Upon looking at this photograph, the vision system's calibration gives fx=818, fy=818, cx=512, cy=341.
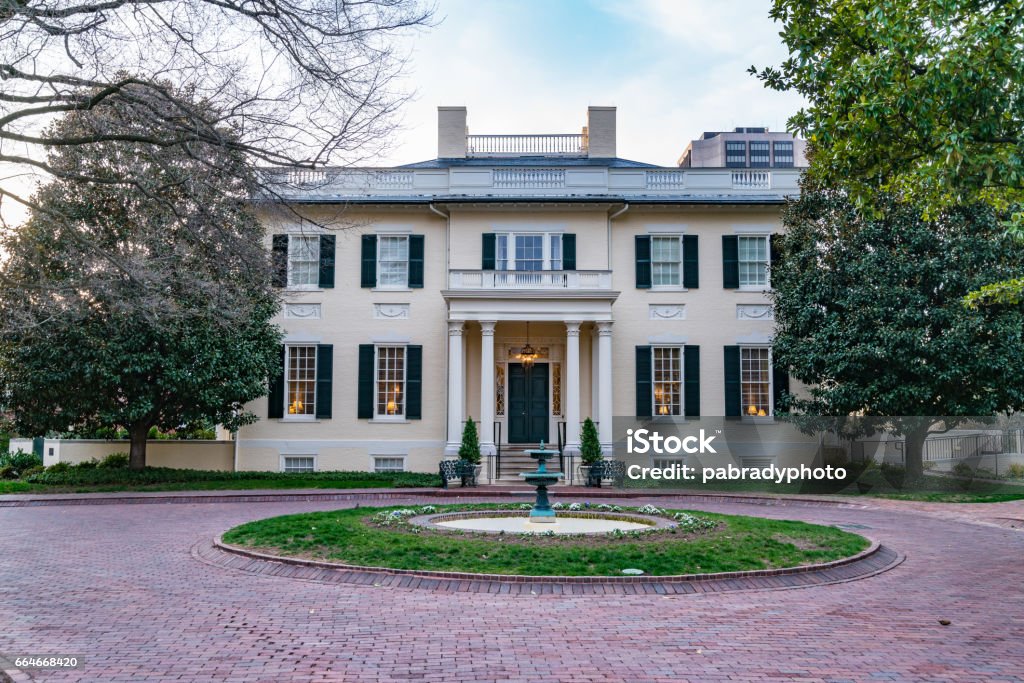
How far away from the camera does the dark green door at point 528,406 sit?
2431cm

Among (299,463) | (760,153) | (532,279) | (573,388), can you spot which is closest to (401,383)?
(299,463)

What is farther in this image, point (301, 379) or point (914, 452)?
point (301, 379)

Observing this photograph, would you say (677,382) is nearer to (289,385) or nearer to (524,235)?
(524,235)

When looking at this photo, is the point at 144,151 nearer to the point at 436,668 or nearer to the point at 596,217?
the point at 436,668

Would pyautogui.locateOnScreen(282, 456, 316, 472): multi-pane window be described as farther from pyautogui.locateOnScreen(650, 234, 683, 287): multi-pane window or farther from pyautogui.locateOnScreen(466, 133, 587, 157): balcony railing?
pyautogui.locateOnScreen(466, 133, 587, 157): balcony railing

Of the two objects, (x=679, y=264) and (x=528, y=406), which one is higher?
(x=679, y=264)

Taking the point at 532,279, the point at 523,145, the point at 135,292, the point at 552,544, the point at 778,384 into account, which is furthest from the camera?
the point at 523,145

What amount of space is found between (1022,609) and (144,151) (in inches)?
407

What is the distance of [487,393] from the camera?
73.9 feet

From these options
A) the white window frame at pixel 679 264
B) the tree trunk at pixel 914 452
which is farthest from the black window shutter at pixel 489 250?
the tree trunk at pixel 914 452

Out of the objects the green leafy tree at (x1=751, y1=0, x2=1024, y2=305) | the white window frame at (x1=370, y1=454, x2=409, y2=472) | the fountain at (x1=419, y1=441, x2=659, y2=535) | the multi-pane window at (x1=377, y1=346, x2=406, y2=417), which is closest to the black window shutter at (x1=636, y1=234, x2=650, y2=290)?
the multi-pane window at (x1=377, y1=346, x2=406, y2=417)

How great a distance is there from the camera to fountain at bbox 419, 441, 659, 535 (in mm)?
12477

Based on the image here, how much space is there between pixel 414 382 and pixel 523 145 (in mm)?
10690

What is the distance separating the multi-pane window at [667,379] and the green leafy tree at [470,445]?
18.2ft
